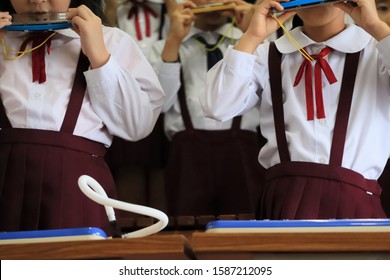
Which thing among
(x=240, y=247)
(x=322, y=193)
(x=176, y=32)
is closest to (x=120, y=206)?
(x=240, y=247)

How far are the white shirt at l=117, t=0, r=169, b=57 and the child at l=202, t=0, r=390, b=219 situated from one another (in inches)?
39.9

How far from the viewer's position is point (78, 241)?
135 centimetres

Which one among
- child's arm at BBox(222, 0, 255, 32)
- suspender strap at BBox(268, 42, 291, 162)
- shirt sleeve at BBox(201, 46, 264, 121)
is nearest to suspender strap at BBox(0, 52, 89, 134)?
shirt sleeve at BBox(201, 46, 264, 121)

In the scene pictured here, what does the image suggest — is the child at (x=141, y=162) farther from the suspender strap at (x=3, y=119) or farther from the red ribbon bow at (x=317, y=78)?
the red ribbon bow at (x=317, y=78)

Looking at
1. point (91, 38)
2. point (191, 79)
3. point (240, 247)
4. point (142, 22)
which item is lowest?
point (191, 79)

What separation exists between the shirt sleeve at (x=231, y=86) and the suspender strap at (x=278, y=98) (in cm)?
4

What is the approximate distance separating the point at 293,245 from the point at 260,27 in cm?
84

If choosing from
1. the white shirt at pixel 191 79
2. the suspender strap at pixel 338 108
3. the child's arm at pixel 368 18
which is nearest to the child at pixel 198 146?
the white shirt at pixel 191 79

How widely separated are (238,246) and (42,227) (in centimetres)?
82

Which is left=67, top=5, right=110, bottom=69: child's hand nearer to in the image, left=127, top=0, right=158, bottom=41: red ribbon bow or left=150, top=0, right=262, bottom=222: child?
left=150, top=0, right=262, bottom=222: child

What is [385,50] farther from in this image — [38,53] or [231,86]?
[38,53]

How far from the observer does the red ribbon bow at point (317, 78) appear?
6.52 feet

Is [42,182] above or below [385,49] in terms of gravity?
below

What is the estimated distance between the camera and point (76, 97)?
6.83 ft
